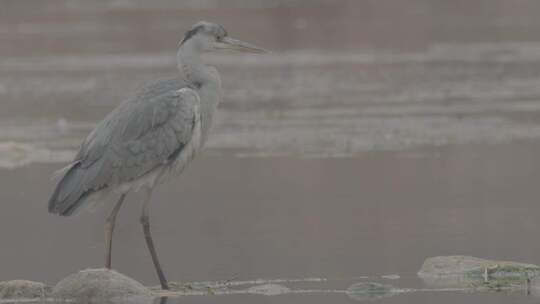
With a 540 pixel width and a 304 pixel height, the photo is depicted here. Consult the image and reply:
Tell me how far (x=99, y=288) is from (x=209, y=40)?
208cm

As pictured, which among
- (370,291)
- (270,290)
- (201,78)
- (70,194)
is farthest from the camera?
(201,78)

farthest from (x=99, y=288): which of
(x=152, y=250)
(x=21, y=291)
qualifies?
(x=152, y=250)

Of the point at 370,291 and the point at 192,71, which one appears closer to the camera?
the point at 370,291

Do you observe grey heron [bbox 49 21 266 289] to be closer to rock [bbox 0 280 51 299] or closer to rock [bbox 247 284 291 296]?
rock [bbox 0 280 51 299]

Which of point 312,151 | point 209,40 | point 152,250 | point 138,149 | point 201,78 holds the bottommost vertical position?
point 152,250

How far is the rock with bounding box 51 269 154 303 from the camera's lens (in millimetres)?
9766

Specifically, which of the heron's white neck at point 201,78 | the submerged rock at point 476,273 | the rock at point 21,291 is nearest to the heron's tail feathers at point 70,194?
the rock at point 21,291

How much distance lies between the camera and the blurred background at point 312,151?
36.5ft

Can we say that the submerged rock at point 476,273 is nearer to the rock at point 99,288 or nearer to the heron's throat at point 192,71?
the rock at point 99,288

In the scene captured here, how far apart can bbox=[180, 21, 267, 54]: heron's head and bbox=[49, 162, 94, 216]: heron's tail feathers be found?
4.02ft

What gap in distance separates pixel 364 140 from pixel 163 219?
4.26 m

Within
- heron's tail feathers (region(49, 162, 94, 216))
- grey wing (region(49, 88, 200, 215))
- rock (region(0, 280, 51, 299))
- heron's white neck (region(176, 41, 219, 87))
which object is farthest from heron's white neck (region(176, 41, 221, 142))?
rock (region(0, 280, 51, 299))

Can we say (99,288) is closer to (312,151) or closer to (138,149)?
(138,149)

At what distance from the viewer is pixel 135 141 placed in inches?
412
